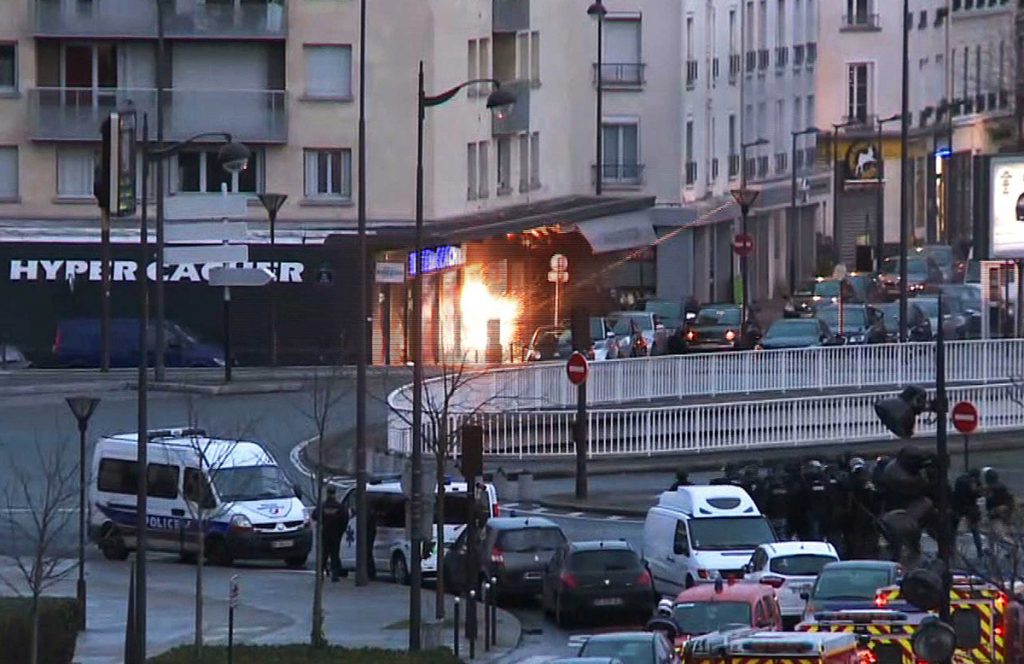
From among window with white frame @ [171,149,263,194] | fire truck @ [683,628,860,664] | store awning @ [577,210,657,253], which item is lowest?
fire truck @ [683,628,860,664]

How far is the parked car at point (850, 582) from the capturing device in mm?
30750

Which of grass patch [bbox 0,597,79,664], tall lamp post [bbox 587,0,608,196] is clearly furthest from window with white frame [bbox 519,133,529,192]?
grass patch [bbox 0,597,79,664]

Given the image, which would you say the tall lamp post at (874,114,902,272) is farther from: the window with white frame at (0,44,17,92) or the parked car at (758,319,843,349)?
the window with white frame at (0,44,17,92)

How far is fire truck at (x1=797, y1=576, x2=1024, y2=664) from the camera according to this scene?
85.4 feet

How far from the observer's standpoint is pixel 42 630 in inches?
1154

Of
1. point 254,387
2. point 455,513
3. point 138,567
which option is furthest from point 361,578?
point 254,387

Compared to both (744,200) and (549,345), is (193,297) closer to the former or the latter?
(549,345)

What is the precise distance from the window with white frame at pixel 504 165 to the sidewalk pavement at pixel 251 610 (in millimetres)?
33945

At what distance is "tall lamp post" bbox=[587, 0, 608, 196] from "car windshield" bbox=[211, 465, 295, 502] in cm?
3626

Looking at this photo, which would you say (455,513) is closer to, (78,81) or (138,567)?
(138,567)

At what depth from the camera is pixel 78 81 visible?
2677 inches

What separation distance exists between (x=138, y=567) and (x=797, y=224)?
229ft

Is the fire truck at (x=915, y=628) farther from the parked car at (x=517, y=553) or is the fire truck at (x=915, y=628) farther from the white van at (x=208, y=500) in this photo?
the white van at (x=208, y=500)

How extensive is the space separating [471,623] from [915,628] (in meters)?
8.46
